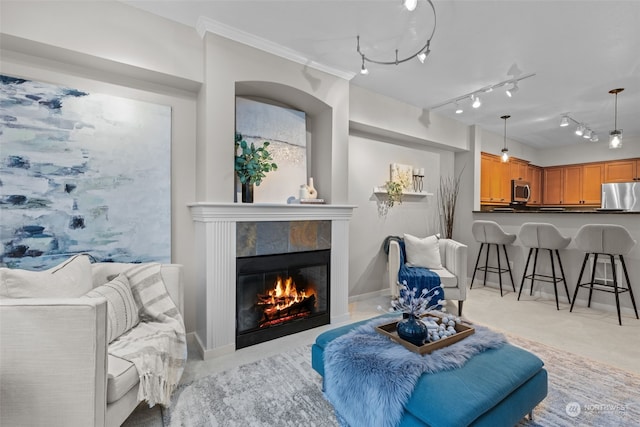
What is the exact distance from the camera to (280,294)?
2807mm

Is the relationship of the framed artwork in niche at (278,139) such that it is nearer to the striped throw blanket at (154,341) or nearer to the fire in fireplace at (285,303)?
the fire in fireplace at (285,303)

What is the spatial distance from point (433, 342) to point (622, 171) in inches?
263

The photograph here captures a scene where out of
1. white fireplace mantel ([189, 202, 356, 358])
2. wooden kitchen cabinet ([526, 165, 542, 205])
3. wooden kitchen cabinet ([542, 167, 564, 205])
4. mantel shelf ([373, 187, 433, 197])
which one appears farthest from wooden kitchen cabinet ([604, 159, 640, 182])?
white fireplace mantel ([189, 202, 356, 358])

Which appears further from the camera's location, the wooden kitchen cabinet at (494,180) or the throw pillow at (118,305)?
the wooden kitchen cabinet at (494,180)

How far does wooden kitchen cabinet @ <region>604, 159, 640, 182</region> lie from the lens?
5.46 metres

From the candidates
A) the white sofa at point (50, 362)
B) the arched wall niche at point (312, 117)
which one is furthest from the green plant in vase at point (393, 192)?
the white sofa at point (50, 362)

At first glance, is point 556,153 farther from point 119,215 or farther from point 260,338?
point 119,215

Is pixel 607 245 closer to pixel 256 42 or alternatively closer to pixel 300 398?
pixel 300 398

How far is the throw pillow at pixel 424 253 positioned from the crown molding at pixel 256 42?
2.15 meters

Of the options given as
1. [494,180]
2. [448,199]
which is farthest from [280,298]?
[494,180]

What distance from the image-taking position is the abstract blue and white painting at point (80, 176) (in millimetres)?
1958

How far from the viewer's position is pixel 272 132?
299cm

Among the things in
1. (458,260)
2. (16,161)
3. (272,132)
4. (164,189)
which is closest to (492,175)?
(458,260)

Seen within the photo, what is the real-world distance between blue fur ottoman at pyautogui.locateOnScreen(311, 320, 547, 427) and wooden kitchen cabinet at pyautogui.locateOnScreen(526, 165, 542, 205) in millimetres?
6030
